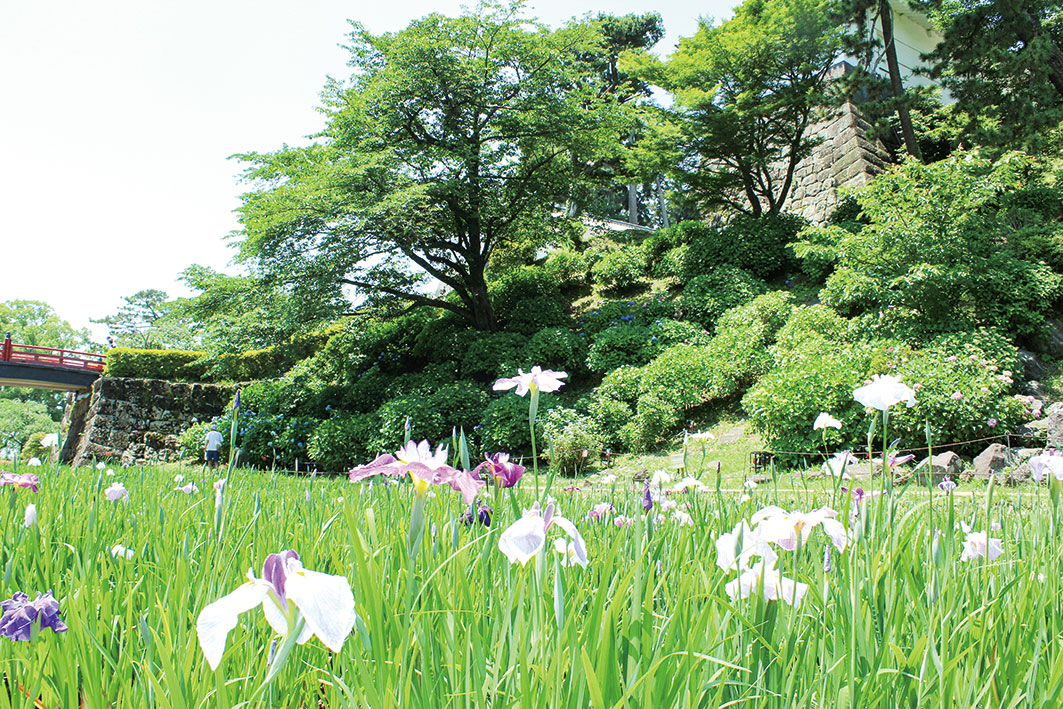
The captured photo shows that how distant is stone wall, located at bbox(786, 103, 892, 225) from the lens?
1462 centimetres

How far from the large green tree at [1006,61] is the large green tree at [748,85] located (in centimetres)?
203

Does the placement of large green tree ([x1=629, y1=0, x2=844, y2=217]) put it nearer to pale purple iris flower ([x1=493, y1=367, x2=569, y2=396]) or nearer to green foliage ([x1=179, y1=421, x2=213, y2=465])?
green foliage ([x1=179, y1=421, x2=213, y2=465])

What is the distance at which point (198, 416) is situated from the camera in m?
16.1

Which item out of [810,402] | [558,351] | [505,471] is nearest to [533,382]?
[505,471]

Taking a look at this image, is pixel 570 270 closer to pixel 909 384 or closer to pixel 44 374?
pixel 909 384

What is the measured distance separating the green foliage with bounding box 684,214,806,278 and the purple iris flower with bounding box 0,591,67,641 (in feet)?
42.2

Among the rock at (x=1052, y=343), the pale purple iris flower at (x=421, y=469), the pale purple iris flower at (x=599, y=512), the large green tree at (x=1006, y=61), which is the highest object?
the large green tree at (x=1006, y=61)

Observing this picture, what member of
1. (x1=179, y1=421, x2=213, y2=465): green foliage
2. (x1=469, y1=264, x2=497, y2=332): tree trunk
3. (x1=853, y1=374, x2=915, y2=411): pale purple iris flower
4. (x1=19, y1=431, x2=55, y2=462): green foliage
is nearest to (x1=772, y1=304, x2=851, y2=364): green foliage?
(x1=469, y1=264, x2=497, y2=332): tree trunk

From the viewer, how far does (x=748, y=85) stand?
12859 millimetres

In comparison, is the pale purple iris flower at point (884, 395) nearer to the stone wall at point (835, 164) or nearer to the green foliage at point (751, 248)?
the green foliage at point (751, 248)

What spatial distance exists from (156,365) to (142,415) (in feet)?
8.01

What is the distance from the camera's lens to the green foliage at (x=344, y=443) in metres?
10.8

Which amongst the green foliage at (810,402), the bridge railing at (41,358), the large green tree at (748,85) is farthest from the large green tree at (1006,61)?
the bridge railing at (41,358)

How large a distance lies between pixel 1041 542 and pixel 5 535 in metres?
2.82
